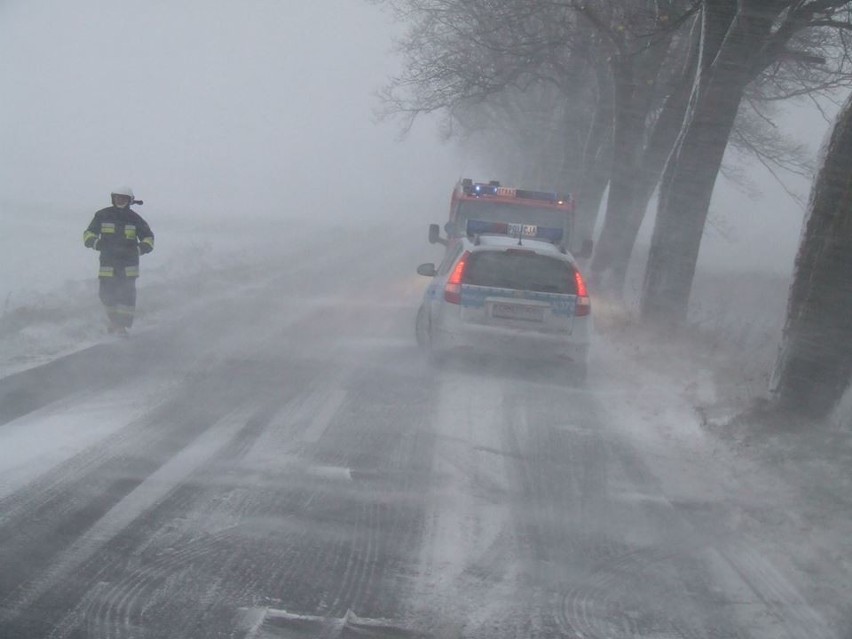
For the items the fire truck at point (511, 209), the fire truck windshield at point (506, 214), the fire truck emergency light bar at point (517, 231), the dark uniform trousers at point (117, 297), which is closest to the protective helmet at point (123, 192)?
the dark uniform trousers at point (117, 297)

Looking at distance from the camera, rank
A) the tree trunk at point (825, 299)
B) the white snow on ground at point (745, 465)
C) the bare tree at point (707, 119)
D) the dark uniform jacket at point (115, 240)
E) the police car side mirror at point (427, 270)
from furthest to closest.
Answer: the bare tree at point (707, 119), the police car side mirror at point (427, 270), the dark uniform jacket at point (115, 240), the tree trunk at point (825, 299), the white snow on ground at point (745, 465)

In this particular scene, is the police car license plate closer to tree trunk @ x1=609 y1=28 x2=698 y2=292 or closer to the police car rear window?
A: the police car rear window

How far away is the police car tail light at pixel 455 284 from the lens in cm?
1067

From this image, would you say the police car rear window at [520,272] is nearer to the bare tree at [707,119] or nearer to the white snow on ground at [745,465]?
the white snow on ground at [745,465]

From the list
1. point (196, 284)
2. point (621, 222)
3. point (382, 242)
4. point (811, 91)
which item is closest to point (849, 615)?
point (196, 284)

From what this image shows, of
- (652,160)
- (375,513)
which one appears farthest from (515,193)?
(375,513)

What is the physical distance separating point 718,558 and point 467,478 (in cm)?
190

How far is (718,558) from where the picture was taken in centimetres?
548

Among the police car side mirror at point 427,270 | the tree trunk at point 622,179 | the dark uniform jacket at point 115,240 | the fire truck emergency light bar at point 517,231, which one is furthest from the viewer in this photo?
the tree trunk at point 622,179

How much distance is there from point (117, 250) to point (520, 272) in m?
5.03

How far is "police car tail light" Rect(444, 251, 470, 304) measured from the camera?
35.0 feet

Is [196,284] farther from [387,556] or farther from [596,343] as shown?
[387,556]

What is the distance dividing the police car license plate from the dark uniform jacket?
4597 mm

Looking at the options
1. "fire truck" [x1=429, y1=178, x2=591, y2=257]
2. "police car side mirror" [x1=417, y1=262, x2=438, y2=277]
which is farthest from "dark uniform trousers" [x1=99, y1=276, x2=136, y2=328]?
"fire truck" [x1=429, y1=178, x2=591, y2=257]
